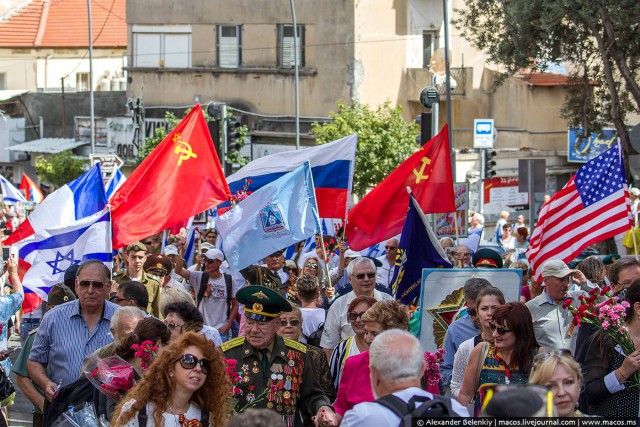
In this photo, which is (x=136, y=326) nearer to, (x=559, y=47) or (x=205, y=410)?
(x=205, y=410)

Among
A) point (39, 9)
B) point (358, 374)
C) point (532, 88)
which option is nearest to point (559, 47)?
point (358, 374)

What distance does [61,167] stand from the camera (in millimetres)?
45500

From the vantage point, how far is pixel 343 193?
15477 millimetres

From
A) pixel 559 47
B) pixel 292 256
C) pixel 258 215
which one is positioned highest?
pixel 559 47

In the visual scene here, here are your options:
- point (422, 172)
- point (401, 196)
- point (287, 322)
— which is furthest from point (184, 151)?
point (287, 322)

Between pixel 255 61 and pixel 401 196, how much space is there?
92.7 feet

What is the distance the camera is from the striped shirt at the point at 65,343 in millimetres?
8727

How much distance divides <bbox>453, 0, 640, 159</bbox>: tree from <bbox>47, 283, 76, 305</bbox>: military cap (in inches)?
324

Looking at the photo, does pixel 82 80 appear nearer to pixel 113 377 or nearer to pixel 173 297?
pixel 173 297

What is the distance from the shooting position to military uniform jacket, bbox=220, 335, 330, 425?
7527 millimetres

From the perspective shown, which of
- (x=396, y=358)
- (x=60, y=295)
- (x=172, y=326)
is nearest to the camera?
(x=396, y=358)

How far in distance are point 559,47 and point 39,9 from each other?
4382 centimetres

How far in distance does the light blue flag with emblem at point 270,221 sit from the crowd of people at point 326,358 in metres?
2.29

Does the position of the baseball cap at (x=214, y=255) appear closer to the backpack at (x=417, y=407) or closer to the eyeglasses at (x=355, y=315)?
the eyeglasses at (x=355, y=315)
